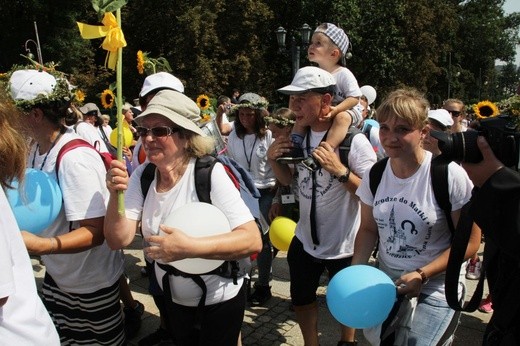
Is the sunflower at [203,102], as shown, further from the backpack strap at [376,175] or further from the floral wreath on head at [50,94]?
the backpack strap at [376,175]

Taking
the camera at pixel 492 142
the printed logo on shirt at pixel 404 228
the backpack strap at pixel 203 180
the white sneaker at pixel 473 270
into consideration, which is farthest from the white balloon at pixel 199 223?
the white sneaker at pixel 473 270

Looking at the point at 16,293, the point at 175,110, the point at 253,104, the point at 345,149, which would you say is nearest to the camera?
the point at 16,293

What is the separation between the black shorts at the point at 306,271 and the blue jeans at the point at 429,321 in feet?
2.71

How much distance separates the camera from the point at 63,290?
259 centimetres

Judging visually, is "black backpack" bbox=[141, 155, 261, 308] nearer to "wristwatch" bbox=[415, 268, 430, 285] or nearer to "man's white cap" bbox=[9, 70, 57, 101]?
"man's white cap" bbox=[9, 70, 57, 101]

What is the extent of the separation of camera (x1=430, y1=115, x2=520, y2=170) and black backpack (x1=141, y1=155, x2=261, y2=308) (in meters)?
1.05

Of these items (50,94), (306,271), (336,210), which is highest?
(50,94)

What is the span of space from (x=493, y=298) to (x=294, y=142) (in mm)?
1823

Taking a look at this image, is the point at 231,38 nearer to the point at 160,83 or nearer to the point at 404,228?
the point at 160,83

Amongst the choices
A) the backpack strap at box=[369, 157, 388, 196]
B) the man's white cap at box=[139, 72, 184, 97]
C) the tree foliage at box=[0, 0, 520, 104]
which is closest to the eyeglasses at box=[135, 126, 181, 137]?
the backpack strap at box=[369, 157, 388, 196]

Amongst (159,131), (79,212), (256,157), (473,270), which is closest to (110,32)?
(159,131)

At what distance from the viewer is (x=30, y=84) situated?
245 centimetres

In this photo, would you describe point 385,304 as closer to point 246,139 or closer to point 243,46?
point 246,139

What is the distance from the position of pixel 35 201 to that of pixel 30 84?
69 cm
